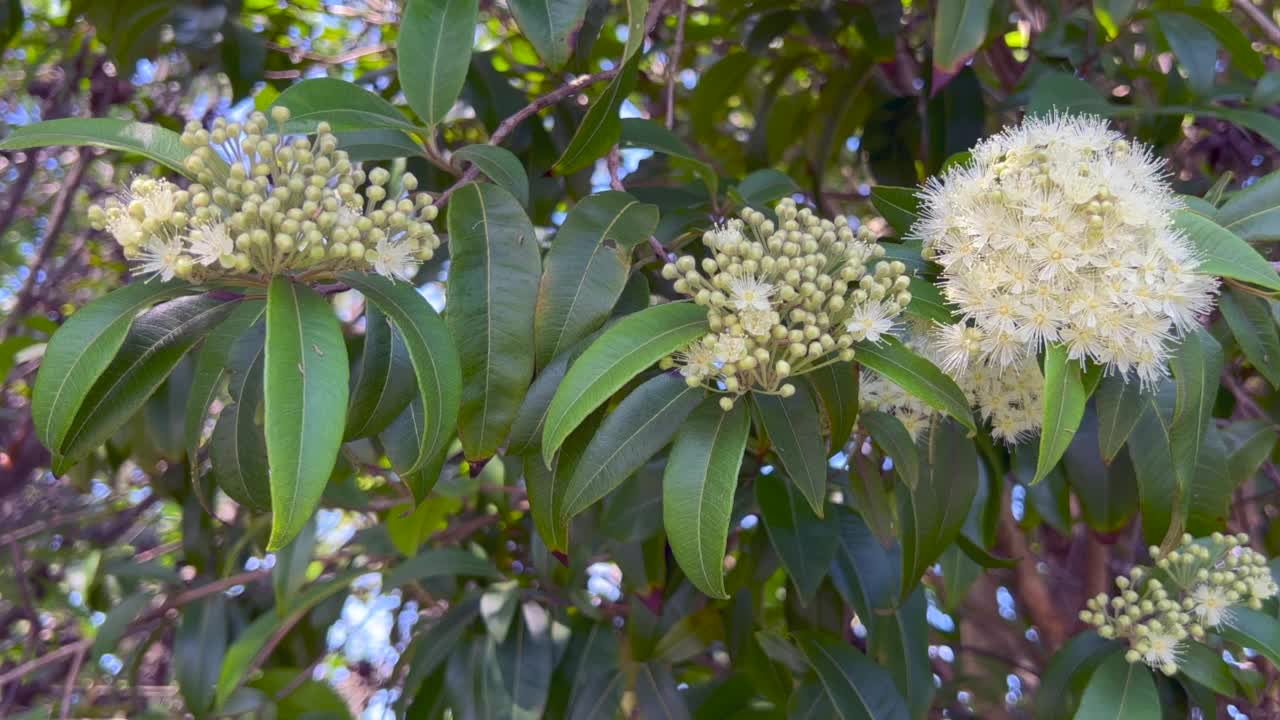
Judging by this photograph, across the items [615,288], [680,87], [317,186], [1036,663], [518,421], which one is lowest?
[1036,663]

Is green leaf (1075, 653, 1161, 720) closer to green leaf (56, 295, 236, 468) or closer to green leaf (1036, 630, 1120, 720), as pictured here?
green leaf (1036, 630, 1120, 720)

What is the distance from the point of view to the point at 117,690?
3.25m

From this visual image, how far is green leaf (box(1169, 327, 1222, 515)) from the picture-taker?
1.49 meters

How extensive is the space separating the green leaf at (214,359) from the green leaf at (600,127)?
1.58 ft

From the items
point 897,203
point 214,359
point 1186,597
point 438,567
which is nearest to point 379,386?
point 214,359

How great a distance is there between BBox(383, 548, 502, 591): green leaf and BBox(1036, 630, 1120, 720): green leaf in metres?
1.27

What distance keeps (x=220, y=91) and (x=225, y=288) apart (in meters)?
2.77

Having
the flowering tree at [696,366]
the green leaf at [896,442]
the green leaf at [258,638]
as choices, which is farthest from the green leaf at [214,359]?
the green leaf at [258,638]

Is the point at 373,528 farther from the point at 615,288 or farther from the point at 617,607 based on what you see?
the point at 615,288

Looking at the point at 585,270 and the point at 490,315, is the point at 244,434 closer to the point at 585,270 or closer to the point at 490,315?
the point at 490,315

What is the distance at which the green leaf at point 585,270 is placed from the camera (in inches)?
56.6

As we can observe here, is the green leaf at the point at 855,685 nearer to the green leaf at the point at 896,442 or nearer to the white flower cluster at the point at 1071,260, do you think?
the green leaf at the point at 896,442

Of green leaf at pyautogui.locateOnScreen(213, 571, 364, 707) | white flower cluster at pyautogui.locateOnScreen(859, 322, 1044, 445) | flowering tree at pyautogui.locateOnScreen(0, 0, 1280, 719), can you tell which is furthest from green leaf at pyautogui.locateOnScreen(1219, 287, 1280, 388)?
green leaf at pyautogui.locateOnScreen(213, 571, 364, 707)

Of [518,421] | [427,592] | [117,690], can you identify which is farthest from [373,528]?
[518,421]
